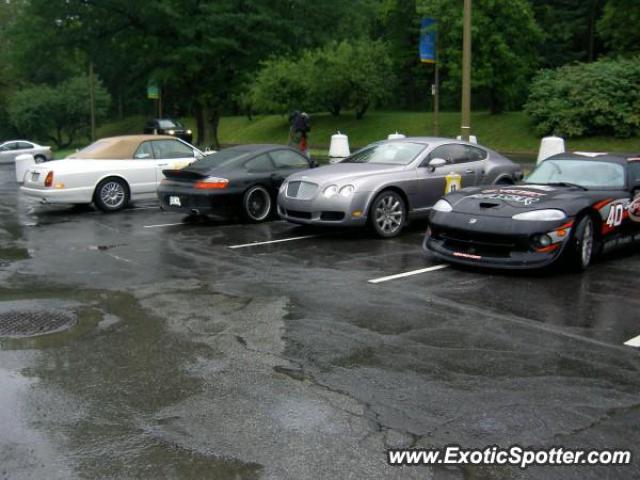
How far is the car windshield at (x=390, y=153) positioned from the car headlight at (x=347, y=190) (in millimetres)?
1115

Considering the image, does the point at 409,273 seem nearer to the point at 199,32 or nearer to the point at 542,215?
the point at 542,215

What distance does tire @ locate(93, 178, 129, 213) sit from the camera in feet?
48.1

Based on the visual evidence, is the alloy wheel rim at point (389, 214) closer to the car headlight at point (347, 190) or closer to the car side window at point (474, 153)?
the car headlight at point (347, 190)

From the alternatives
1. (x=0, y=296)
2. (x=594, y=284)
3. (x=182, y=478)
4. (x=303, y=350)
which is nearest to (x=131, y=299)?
(x=0, y=296)

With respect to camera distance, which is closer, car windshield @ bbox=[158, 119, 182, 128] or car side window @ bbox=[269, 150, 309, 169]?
car side window @ bbox=[269, 150, 309, 169]

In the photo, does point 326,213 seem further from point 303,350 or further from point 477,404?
point 477,404

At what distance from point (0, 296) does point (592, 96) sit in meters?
29.2

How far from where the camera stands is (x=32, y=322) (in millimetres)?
6555

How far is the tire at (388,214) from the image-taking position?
10906mm

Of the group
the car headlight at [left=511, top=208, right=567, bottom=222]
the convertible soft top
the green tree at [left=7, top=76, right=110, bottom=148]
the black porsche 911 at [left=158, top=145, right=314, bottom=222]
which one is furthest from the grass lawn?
the car headlight at [left=511, top=208, right=567, bottom=222]

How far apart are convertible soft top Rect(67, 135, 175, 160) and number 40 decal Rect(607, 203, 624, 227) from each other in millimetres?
9821

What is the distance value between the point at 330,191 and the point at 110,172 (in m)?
5.92

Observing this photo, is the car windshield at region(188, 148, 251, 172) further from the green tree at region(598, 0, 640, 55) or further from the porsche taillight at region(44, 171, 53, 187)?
the green tree at region(598, 0, 640, 55)

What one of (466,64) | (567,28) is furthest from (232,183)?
(567,28)
